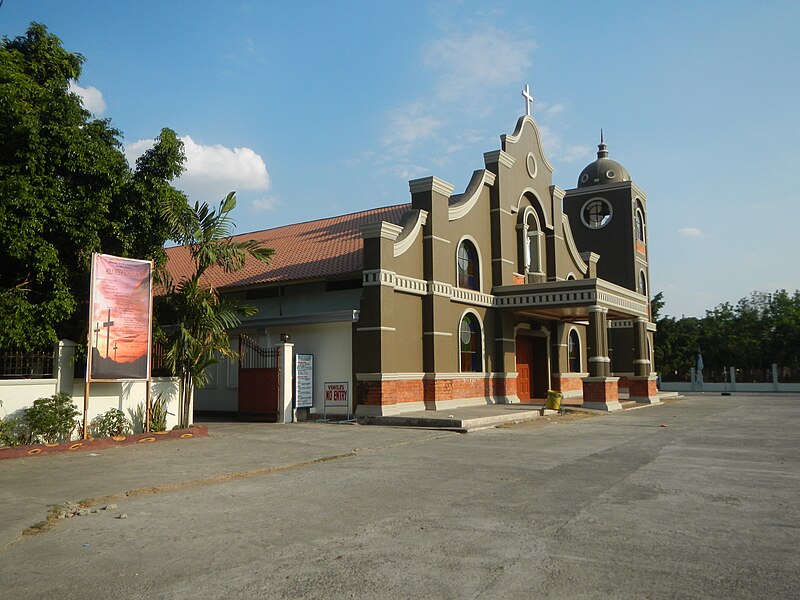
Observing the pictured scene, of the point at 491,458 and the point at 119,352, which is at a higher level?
the point at 119,352

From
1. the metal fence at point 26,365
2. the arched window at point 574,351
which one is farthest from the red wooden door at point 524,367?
the metal fence at point 26,365

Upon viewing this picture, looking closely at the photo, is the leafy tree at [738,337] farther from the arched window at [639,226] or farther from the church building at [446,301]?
the church building at [446,301]

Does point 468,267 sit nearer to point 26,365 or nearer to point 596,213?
point 26,365

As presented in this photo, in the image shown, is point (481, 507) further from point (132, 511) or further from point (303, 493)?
point (132, 511)

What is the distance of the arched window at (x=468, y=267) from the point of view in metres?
25.3

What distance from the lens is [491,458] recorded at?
1245 cm

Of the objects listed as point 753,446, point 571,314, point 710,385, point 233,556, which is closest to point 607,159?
point 571,314

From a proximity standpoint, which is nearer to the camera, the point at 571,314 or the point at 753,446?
the point at 753,446

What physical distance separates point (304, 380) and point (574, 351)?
17.1m

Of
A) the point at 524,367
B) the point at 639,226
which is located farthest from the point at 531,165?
the point at 639,226

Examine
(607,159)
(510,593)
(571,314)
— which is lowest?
(510,593)

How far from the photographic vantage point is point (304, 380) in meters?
21.0

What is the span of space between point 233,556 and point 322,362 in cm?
1580

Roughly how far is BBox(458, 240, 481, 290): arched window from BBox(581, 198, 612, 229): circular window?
17.3 meters
